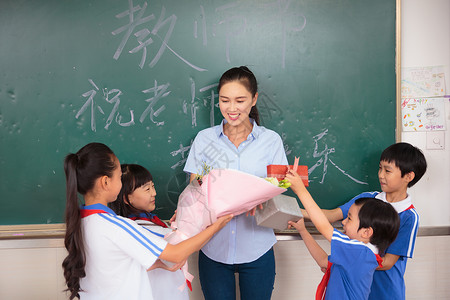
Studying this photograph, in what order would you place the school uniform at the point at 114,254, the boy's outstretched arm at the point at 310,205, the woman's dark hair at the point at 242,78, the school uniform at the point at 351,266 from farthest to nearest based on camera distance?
the woman's dark hair at the point at 242,78
the boy's outstretched arm at the point at 310,205
the school uniform at the point at 351,266
the school uniform at the point at 114,254

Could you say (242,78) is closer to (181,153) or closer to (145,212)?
(181,153)

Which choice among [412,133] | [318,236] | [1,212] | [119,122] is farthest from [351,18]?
[1,212]

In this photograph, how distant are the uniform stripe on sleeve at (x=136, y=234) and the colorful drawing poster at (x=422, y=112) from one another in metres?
1.71

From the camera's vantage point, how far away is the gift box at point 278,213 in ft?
4.83

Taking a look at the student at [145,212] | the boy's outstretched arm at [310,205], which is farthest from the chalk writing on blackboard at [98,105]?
the boy's outstretched arm at [310,205]

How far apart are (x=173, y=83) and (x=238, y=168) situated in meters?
0.68

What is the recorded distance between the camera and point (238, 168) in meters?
1.77

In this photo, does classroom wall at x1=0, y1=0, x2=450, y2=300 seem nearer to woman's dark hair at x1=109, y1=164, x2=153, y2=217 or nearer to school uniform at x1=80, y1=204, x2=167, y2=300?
woman's dark hair at x1=109, y1=164, x2=153, y2=217

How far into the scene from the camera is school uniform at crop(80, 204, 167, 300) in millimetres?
1278

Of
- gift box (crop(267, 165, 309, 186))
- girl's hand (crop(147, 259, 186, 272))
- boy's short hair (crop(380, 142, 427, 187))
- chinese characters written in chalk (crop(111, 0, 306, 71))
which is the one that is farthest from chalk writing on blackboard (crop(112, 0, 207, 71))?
boy's short hair (crop(380, 142, 427, 187))

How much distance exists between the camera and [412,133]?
2.21 m

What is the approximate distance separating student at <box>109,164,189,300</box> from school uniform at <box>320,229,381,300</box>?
68 cm

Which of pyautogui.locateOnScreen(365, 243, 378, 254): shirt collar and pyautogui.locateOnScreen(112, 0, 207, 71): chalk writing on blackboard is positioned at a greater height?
pyautogui.locateOnScreen(112, 0, 207, 71): chalk writing on blackboard

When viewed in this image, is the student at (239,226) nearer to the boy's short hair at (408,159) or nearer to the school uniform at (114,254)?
the school uniform at (114,254)
